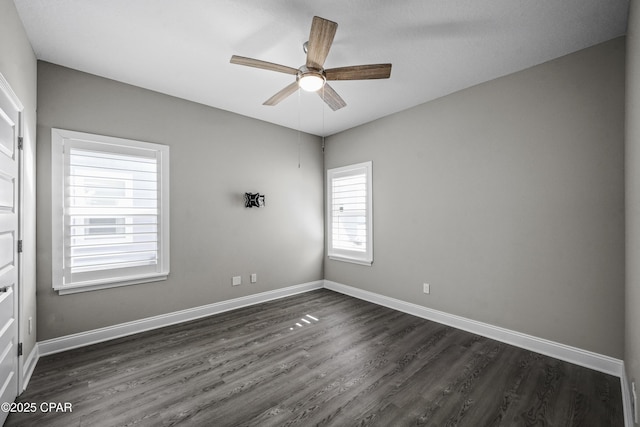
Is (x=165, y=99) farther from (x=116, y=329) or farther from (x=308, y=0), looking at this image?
→ (x=116, y=329)

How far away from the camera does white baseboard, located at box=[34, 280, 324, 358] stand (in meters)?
2.79

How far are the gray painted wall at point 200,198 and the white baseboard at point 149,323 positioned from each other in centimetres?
6

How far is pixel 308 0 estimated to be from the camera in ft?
6.59

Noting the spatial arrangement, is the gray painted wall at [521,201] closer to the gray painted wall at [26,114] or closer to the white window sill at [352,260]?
the white window sill at [352,260]

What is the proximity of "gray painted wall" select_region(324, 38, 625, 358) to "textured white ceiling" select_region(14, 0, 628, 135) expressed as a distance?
0.31m

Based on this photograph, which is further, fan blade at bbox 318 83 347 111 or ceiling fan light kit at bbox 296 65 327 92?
fan blade at bbox 318 83 347 111

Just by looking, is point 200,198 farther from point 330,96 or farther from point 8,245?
point 330,96

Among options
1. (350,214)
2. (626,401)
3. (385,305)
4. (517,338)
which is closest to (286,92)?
(350,214)

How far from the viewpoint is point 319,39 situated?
193 cm

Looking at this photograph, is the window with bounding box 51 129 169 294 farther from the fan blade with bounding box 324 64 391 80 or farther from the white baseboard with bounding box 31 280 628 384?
the fan blade with bounding box 324 64 391 80

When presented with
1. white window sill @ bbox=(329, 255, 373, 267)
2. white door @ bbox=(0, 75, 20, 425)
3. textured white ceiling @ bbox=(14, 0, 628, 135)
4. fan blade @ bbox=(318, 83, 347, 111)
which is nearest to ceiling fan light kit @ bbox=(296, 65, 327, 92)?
fan blade @ bbox=(318, 83, 347, 111)

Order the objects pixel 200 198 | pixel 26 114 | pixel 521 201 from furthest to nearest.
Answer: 1. pixel 200 198
2. pixel 521 201
3. pixel 26 114

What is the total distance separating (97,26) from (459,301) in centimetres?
443

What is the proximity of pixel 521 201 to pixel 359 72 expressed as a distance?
6.88 ft
